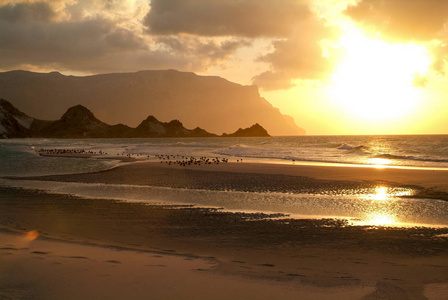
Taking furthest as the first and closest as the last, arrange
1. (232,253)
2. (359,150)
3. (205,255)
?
1. (359,150)
2. (232,253)
3. (205,255)

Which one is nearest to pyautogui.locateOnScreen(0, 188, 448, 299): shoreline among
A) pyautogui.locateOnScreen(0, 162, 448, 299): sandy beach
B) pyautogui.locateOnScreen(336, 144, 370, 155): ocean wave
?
pyautogui.locateOnScreen(0, 162, 448, 299): sandy beach

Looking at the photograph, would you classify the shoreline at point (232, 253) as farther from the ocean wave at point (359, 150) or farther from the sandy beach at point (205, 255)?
the ocean wave at point (359, 150)

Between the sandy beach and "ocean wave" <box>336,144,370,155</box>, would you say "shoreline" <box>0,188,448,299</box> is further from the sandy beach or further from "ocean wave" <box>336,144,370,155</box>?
"ocean wave" <box>336,144,370,155</box>

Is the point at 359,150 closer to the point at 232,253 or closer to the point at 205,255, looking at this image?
the point at 232,253

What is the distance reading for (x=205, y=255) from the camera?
8.38 m

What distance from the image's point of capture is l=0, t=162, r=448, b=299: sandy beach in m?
6.23

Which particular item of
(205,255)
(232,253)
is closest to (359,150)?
(232,253)

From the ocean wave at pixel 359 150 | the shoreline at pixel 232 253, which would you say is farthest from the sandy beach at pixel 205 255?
the ocean wave at pixel 359 150

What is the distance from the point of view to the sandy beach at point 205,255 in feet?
20.4

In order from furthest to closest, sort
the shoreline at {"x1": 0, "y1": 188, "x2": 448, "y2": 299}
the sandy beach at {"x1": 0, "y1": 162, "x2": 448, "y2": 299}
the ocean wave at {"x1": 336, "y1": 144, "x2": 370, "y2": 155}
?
the ocean wave at {"x1": 336, "y1": 144, "x2": 370, "y2": 155}, the shoreline at {"x1": 0, "y1": 188, "x2": 448, "y2": 299}, the sandy beach at {"x1": 0, "y1": 162, "x2": 448, "y2": 299}

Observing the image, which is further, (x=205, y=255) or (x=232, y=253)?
(x=232, y=253)

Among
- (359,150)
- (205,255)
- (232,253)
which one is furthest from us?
(359,150)

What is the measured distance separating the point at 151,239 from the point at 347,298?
562 cm

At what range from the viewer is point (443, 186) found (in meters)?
20.5
